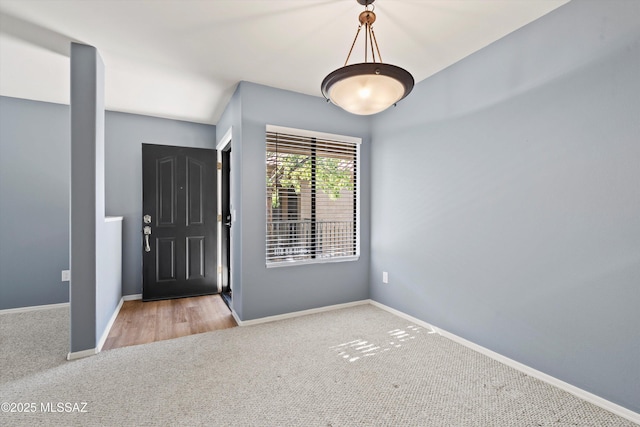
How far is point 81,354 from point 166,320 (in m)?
0.88

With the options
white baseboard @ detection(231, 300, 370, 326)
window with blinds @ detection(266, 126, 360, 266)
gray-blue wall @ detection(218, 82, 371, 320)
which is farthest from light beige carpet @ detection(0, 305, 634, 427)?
window with blinds @ detection(266, 126, 360, 266)

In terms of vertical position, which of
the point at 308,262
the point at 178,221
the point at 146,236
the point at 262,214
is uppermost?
the point at 262,214

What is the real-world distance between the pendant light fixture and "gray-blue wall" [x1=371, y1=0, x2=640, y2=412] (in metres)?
1.10

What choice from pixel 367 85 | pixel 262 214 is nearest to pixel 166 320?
pixel 262 214

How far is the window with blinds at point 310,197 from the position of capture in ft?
10.6

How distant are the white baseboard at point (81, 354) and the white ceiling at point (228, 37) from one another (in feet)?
8.12

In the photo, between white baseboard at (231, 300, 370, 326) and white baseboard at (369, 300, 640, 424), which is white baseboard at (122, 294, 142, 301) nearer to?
white baseboard at (231, 300, 370, 326)

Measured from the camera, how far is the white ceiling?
197 cm

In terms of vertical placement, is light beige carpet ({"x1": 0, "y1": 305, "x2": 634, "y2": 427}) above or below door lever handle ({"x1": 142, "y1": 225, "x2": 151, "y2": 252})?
below

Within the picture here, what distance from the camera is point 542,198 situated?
2055 mm

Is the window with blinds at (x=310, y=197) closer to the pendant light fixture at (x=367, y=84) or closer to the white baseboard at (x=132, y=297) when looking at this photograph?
the pendant light fixture at (x=367, y=84)

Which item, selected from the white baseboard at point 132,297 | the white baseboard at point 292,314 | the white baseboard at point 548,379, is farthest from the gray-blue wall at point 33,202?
the white baseboard at point 548,379

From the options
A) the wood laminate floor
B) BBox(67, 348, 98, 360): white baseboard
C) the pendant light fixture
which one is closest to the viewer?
the pendant light fixture

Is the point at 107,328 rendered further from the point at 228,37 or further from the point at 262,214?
the point at 228,37
